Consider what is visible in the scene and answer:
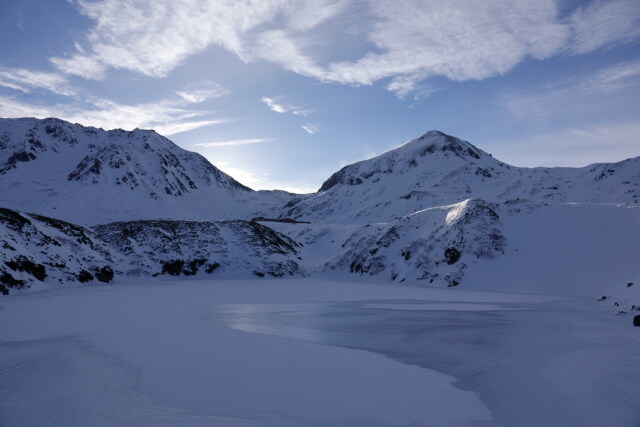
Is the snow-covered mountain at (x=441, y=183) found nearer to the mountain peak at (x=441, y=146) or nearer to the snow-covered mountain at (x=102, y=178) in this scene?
the mountain peak at (x=441, y=146)

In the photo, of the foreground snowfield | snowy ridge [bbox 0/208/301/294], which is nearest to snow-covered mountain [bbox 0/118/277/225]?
snowy ridge [bbox 0/208/301/294]

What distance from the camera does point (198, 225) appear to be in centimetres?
4681

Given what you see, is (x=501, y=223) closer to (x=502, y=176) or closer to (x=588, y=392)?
(x=588, y=392)

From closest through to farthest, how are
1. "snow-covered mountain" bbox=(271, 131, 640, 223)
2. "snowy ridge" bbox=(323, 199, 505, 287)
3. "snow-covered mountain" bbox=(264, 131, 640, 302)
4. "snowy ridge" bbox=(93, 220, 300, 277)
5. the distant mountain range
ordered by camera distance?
Result: "snow-covered mountain" bbox=(264, 131, 640, 302)
the distant mountain range
"snowy ridge" bbox=(323, 199, 505, 287)
"snowy ridge" bbox=(93, 220, 300, 277)
"snow-covered mountain" bbox=(271, 131, 640, 223)

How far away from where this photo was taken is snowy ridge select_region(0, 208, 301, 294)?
2676 cm

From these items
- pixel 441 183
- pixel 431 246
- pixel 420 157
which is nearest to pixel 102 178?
pixel 441 183

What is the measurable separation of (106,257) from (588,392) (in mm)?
36466

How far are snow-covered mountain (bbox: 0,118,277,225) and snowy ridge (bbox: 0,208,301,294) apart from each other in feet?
110

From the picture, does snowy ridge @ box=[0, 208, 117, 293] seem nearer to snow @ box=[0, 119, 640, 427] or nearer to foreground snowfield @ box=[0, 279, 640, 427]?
snow @ box=[0, 119, 640, 427]

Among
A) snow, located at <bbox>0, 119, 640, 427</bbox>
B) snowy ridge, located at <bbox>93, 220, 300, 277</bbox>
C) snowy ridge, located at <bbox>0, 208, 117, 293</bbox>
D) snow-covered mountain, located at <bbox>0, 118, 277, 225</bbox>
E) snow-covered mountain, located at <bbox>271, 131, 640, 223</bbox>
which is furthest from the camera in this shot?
snow-covered mountain, located at <bbox>0, 118, 277, 225</bbox>

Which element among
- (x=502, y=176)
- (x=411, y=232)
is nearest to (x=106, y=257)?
(x=411, y=232)

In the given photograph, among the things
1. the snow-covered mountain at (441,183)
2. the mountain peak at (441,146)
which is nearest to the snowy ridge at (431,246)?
the snow-covered mountain at (441,183)

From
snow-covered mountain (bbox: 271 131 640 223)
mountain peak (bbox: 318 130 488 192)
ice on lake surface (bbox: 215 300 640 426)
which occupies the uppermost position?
mountain peak (bbox: 318 130 488 192)

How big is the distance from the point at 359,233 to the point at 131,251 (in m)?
27.9
